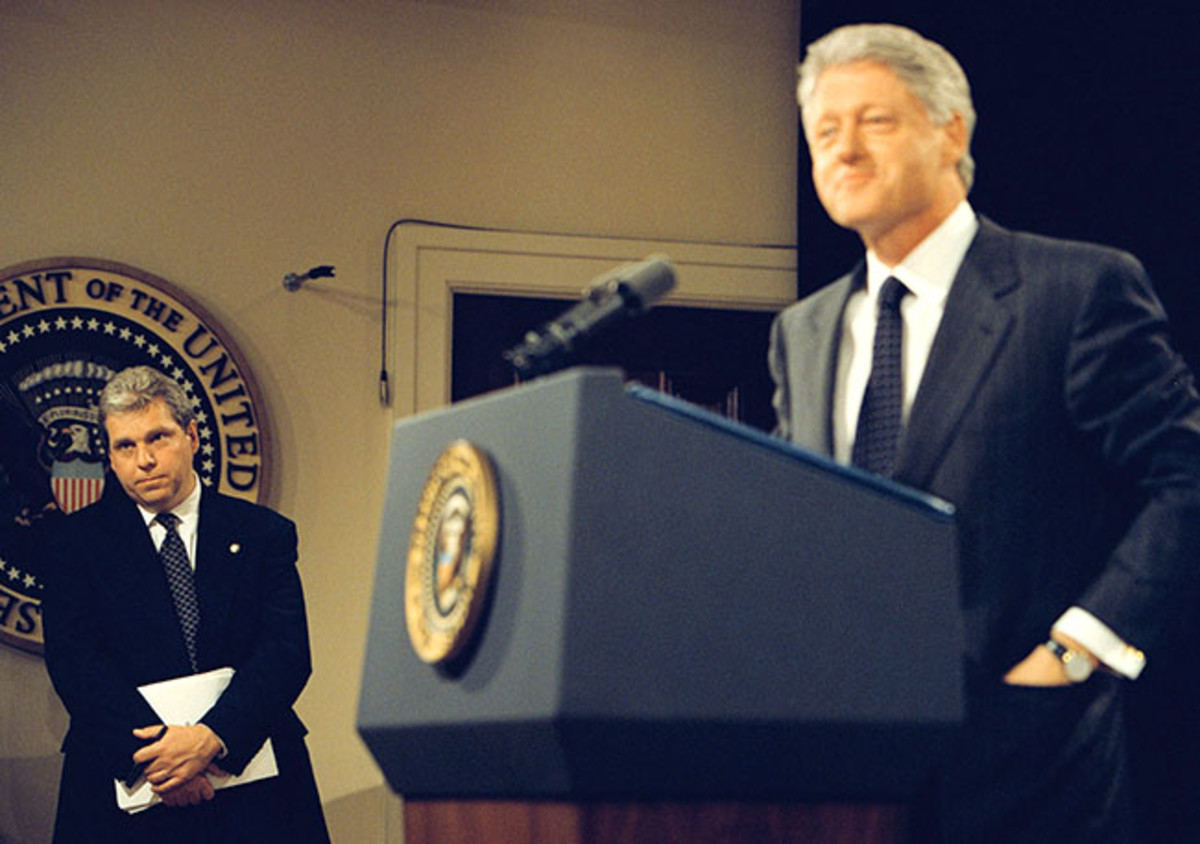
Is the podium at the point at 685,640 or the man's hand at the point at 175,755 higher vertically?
the podium at the point at 685,640

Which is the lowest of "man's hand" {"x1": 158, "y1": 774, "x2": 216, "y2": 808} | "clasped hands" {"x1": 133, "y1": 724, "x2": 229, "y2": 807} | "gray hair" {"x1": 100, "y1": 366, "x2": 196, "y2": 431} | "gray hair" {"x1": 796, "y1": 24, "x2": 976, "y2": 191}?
"man's hand" {"x1": 158, "y1": 774, "x2": 216, "y2": 808}

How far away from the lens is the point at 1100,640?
1.40 metres

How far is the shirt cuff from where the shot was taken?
4.59ft

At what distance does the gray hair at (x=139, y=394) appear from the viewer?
3.57 m

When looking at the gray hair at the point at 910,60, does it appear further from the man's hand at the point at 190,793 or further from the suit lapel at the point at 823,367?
the man's hand at the point at 190,793

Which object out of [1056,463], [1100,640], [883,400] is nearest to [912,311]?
[883,400]

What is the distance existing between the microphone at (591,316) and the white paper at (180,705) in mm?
2316

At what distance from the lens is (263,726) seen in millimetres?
3439

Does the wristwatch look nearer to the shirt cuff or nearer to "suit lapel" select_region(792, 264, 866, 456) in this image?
the shirt cuff

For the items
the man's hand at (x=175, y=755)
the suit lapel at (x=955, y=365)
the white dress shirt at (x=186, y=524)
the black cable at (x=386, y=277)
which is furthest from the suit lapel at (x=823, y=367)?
the black cable at (x=386, y=277)

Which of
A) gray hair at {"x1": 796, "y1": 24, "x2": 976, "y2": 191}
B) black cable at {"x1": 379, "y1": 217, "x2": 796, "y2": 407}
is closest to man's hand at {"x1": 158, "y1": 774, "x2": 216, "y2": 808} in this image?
black cable at {"x1": 379, "y1": 217, "x2": 796, "y2": 407}

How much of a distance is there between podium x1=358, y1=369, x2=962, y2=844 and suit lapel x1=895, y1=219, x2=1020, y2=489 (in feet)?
0.62

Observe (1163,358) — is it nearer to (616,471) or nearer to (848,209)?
(848,209)

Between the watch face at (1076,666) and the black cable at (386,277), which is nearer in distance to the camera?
the watch face at (1076,666)
